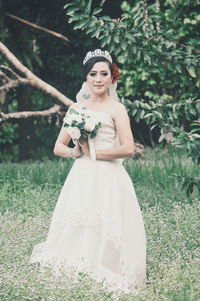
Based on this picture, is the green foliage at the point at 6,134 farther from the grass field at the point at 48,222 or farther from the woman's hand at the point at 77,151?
the woman's hand at the point at 77,151

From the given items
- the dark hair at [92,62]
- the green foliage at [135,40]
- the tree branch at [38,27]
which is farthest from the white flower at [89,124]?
the tree branch at [38,27]

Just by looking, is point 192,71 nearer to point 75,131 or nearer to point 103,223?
point 75,131

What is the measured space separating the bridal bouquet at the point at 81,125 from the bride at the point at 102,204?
0.06 meters

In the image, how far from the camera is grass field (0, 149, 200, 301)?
14.6 feet

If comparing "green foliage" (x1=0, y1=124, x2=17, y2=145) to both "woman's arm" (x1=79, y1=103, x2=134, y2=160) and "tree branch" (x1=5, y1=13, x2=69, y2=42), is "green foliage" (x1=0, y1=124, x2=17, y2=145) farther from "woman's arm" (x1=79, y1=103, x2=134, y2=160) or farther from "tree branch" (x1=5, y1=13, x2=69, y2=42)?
"woman's arm" (x1=79, y1=103, x2=134, y2=160)

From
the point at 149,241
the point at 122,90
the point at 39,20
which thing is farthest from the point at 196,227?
the point at 39,20

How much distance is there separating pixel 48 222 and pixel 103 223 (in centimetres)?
235

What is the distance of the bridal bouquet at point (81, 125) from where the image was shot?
15.8 ft

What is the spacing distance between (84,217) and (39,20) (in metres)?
9.60

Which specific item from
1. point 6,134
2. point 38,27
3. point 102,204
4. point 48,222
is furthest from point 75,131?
point 6,134

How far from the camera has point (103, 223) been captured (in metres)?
4.98

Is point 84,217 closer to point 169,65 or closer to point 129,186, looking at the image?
point 129,186

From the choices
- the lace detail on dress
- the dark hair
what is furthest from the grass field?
the dark hair

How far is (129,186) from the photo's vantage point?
5125 millimetres
